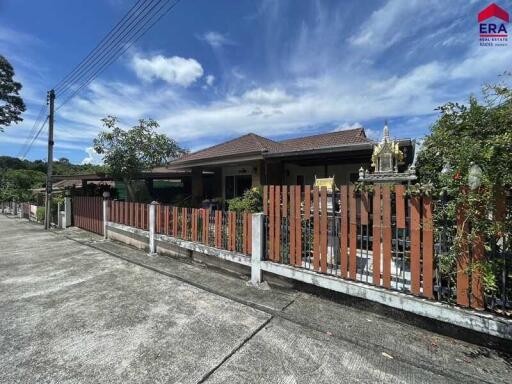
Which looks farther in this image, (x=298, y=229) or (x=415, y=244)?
(x=298, y=229)

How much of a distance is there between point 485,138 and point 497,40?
3333mm

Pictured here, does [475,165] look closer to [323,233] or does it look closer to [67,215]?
[323,233]

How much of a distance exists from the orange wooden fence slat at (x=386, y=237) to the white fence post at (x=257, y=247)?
198cm

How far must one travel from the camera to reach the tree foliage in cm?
255

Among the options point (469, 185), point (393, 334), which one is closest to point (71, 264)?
point (393, 334)

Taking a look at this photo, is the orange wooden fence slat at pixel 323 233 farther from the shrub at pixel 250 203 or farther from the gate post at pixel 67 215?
the gate post at pixel 67 215

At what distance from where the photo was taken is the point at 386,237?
11.2 ft

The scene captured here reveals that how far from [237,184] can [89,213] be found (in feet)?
20.2

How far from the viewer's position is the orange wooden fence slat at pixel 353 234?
3.70 metres

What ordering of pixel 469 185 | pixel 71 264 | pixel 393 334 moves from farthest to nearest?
pixel 71 264 → pixel 393 334 → pixel 469 185

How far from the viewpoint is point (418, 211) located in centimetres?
316

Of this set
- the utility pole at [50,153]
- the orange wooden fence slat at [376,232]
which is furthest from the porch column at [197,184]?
the orange wooden fence slat at [376,232]

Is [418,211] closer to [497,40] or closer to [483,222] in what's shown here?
[483,222]

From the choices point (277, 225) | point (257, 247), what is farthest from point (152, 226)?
point (277, 225)
